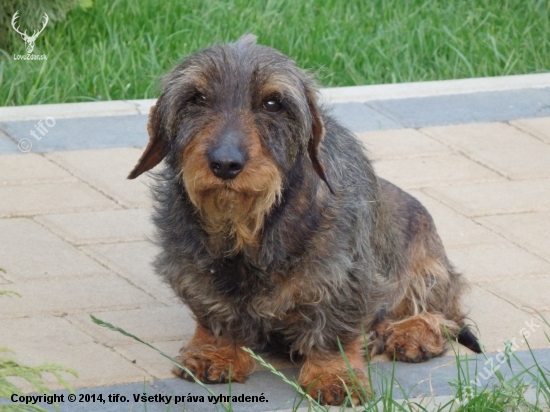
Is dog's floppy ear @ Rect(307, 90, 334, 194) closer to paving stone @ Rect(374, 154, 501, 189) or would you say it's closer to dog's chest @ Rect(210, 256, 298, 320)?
dog's chest @ Rect(210, 256, 298, 320)

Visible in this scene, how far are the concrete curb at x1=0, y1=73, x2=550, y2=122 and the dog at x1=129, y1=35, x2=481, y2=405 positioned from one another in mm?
2607

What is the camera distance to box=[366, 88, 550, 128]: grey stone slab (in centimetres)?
737

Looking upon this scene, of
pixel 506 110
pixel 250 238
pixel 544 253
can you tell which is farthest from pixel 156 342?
pixel 506 110

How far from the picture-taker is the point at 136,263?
5.59 m

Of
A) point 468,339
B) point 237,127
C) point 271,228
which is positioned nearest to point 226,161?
point 237,127

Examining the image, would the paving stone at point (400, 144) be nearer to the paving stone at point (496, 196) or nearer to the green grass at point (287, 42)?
the paving stone at point (496, 196)

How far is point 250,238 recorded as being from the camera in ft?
13.7

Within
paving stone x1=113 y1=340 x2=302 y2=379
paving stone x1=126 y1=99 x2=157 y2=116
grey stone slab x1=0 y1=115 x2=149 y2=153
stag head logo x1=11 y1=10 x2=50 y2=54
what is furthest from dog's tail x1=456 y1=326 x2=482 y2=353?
stag head logo x1=11 y1=10 x2=50 y2=54

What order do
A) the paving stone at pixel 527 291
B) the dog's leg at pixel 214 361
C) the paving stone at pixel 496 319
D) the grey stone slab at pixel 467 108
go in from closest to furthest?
1. the dog's leg at pixel 214 361
2. the paving stone at pixel 496 319
3. the paving stone at pixel 527 291
4. the grey stone slab at pixel 467 108

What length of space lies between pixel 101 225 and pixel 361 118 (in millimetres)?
2081

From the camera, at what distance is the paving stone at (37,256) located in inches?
213

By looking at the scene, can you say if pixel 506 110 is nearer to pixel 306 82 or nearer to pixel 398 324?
pixel 398 324

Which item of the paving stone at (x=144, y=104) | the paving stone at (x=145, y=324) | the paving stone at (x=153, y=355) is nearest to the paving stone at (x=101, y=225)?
the paving stone at (x=145, y=324)

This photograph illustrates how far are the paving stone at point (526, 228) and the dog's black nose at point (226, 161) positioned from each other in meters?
2.39
